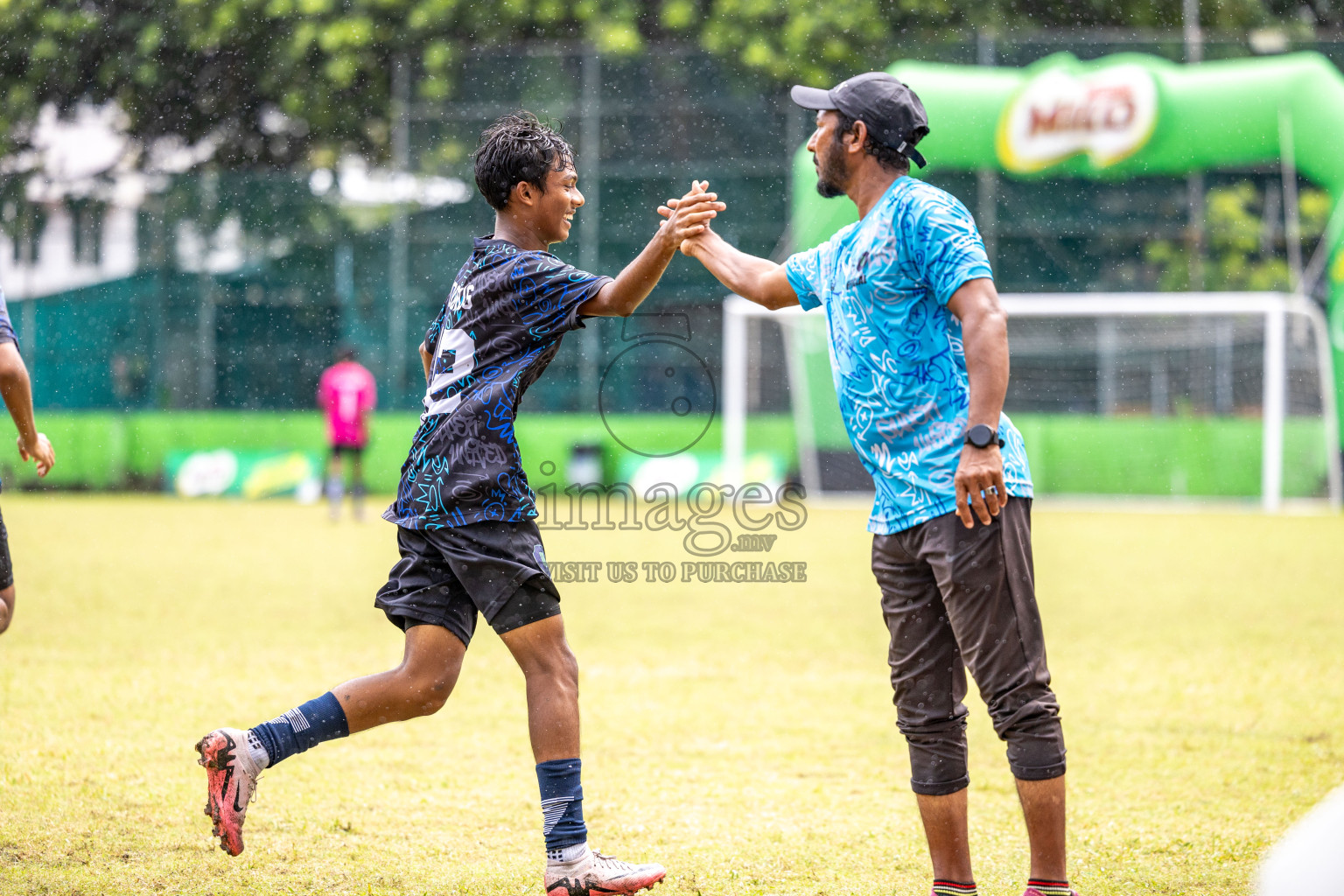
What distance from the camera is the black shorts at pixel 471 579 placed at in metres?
3.32

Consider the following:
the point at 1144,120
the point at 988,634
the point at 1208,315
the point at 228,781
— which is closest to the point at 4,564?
the point at 228,781

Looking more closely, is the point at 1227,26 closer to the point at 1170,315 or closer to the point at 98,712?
the point at 1170,315

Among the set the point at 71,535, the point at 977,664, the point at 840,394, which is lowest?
the point at 71,535

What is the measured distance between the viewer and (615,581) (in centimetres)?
1073

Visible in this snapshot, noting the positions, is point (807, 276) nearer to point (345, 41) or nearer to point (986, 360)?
point (986, 360)

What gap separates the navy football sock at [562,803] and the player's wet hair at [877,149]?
1617 mm

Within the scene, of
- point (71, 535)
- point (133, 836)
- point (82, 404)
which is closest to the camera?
point (133, 836)

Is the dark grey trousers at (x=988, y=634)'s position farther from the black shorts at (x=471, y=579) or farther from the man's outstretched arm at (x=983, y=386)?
the black shorts at (x=471, y=579)

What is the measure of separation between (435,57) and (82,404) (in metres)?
7.71

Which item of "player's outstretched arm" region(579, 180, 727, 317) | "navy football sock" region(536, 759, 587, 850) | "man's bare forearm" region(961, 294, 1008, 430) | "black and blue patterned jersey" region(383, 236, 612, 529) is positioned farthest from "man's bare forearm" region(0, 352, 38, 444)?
"man's bare forearm" region(961, 294, 1008, 430)

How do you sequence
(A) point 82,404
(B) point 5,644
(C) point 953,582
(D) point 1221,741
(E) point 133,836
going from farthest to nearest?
(A) point 82,404, (B) point 5,644, (D) point 1221,741, (E) point 133,836, (C) point 953,582

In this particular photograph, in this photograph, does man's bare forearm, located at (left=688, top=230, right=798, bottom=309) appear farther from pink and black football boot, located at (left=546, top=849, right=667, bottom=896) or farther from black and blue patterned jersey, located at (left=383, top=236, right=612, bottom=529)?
pink and black football boot, located at (left=546, top=849, right=667, bottom=896)

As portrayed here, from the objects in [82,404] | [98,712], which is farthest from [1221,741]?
[82,404]

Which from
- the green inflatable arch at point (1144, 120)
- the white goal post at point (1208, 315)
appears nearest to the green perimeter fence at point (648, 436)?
the white goal post at point (1208, 315)
